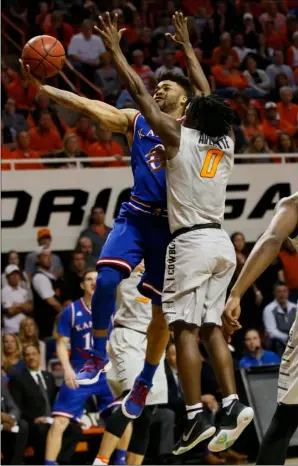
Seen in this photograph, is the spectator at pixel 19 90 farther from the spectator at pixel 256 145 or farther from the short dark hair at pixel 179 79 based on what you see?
the short dark hair at pixel 179 79

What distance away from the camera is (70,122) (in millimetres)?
14906

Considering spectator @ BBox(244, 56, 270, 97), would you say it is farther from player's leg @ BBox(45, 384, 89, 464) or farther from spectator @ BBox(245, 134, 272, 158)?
player's leg @ BBox(45, 384, 89, 464)

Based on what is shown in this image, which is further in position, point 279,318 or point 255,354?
point 279,318

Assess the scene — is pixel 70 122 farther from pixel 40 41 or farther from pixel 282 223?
pixel 282 223

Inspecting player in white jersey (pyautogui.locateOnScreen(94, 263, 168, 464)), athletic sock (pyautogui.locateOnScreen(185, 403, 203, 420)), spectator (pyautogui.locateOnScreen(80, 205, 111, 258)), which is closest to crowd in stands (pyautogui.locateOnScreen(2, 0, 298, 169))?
spectator (pyautogui.locateOnScreen(80, 205, 111, 258))

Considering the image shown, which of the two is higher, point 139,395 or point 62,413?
point 139,395

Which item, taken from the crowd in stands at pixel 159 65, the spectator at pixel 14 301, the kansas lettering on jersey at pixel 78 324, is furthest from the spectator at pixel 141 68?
the kansas lettering on jersey at pixel 78 324

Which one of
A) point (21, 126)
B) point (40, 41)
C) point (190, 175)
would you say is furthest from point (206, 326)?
point (21, 126)

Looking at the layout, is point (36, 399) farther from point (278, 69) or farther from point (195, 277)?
point (278, 69)

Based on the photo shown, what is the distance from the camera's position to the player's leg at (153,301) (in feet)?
22.9

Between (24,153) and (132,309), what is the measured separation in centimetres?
440

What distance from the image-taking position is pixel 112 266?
22.5 ft

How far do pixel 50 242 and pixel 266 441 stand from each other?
763cm

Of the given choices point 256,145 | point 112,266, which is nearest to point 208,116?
point 112,266
